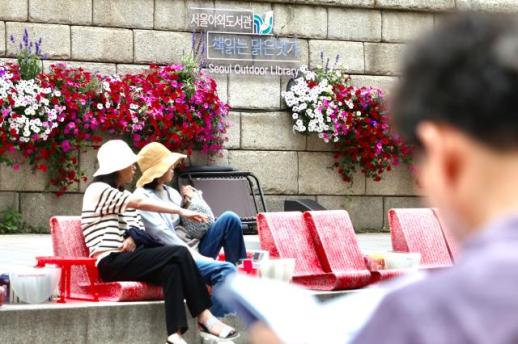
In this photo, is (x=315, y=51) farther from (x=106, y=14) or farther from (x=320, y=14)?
(x=106, y=14)

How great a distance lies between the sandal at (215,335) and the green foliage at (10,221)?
17.5 feet

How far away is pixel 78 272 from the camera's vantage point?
7609mm

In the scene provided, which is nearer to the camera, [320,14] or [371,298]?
[371,298]

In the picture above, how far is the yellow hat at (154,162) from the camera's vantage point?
26.5 feet

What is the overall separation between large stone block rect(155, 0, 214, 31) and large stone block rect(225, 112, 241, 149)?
1.07 m

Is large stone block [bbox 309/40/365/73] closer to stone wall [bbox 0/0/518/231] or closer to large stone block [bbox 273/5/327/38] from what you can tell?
stone wall [bbox 0/0/518/231]

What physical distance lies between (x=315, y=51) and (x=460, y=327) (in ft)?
43.6

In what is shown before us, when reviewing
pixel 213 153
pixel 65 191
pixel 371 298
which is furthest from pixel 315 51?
pixel 371 298

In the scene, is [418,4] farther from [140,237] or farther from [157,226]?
[140,237]

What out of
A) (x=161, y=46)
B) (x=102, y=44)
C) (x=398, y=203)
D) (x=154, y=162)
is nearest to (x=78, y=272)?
(x=154, y=162)

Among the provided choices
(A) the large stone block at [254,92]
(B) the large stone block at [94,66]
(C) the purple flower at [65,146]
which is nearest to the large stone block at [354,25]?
(A) the large stone block at [254,92]

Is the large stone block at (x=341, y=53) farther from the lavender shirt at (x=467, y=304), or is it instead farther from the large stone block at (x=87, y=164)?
the lavender shirt at (x=467, y=304)

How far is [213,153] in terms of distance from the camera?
13.4m

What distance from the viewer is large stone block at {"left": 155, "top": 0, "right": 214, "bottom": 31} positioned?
1338 cm
